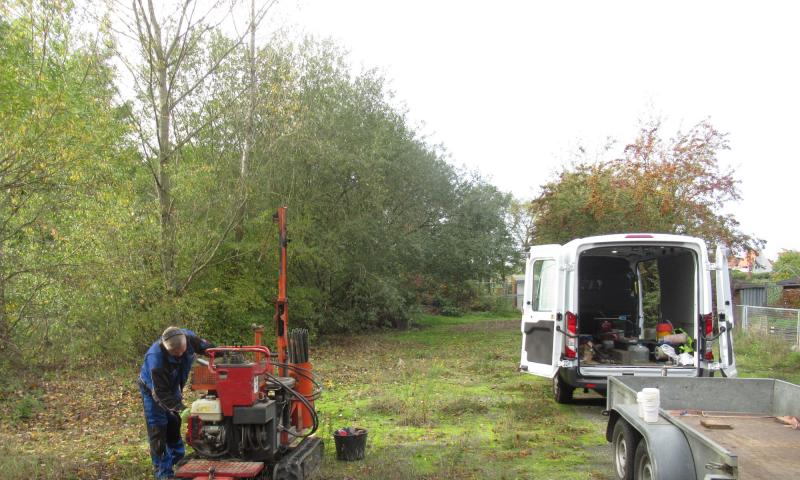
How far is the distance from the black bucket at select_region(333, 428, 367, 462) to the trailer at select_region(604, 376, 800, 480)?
237 centimetres

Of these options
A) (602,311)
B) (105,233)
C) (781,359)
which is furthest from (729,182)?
(105,233)

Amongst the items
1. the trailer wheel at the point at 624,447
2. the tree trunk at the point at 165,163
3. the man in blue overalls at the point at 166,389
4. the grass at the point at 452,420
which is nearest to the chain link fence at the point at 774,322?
the grass at the point at 452,420

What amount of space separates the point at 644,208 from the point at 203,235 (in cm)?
1276

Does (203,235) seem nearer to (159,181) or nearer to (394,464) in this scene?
(159,181)

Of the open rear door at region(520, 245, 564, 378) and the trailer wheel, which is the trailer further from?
the open rear door at region(520, 245, 564, 378)

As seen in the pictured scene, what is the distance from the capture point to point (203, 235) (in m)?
13.5

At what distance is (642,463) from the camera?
16.5 ft

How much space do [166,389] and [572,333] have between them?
494 cm

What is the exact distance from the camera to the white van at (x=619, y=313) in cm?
820

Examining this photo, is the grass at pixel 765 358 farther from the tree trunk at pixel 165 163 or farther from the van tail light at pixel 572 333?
the tree trunk at pixel 165 163

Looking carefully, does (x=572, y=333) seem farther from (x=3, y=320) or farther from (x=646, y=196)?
(x=646, y=196)

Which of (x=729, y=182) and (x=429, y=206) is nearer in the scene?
(x=729, y=182)

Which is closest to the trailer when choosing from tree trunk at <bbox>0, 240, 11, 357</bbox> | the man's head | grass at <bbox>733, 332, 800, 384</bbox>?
the man's head

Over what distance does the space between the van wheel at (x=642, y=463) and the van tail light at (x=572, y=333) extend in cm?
323
